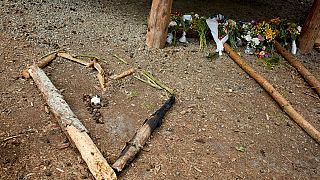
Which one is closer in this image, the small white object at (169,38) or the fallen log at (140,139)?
the fallen log at (140,139)

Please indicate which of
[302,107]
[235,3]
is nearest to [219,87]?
[302,107]

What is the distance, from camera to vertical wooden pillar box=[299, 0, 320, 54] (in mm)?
4641

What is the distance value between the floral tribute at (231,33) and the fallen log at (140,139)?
1374 millimetres

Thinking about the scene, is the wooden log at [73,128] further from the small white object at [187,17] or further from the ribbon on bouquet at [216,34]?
the ribbon on bouquet at [216,34]

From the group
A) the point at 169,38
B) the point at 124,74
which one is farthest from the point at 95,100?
the point at 169,38

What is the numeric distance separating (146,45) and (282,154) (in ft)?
6.54

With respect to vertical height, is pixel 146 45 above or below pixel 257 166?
above

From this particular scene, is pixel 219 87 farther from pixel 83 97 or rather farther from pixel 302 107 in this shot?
pixel 83 97

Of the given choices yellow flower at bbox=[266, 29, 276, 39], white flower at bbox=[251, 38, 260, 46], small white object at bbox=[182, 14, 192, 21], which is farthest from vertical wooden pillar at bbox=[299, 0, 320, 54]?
small white object at bbox=[182, 14, 192, 21]

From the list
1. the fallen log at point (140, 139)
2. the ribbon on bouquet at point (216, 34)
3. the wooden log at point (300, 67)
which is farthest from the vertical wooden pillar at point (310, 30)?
the fallen log at point (140, 139)

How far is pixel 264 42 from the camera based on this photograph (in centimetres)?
477

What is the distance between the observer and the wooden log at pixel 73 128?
2.62 metres

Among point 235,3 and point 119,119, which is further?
point 235,3

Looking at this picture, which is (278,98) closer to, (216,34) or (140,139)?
(216,34)
